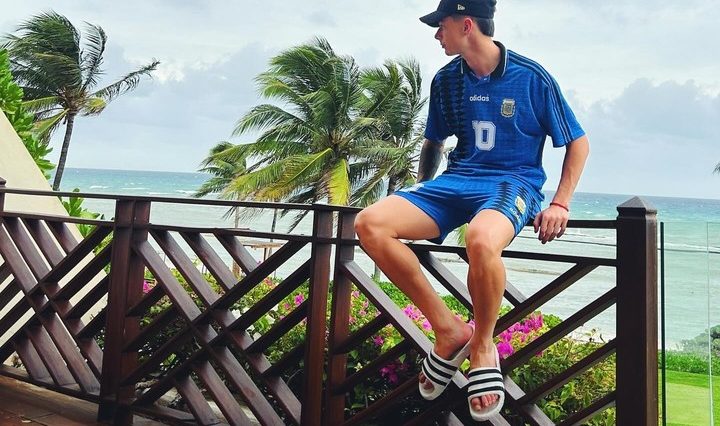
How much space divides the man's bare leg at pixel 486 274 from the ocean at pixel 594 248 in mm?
235

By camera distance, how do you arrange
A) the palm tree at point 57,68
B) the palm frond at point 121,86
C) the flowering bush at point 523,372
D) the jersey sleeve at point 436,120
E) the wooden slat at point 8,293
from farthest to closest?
the palm frond at point 121,86
the palm tree at point 57,68
the wooden slat at point 8,293
the flowering bush at point 523,372
the jersey sleeve at point 436,120

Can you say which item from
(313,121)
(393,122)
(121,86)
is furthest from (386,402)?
(121,86)

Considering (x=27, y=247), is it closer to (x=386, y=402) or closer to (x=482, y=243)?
(x=386, y=402)

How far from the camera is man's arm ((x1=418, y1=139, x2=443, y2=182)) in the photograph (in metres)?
2.16

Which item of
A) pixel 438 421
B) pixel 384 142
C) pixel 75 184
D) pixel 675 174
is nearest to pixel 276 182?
pixel 384 142

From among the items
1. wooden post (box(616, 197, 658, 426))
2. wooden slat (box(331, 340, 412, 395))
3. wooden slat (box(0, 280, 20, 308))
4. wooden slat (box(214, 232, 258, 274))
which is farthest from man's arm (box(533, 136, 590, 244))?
wooden slat (box(0, 280, 20, 308))

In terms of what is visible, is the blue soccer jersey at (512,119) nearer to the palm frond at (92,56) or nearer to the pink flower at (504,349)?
the pink flower at (504,349)

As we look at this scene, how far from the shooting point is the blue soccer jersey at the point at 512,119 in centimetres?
185

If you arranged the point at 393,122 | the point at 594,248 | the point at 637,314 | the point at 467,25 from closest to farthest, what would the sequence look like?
1. the point at 637,314
2. the point at 467,25
3. the point at 393,122
4. the point at 594,248

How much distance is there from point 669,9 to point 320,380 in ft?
179

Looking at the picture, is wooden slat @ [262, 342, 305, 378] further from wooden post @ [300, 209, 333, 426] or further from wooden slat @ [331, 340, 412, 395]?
wooden slat @ [331, 340, 412, 395]

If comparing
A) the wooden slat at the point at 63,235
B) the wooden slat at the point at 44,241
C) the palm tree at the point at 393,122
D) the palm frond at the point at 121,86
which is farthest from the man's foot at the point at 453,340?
the palm frond at the point at 121,86

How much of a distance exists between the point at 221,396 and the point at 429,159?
1.18 m

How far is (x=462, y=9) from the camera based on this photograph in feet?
6.14
